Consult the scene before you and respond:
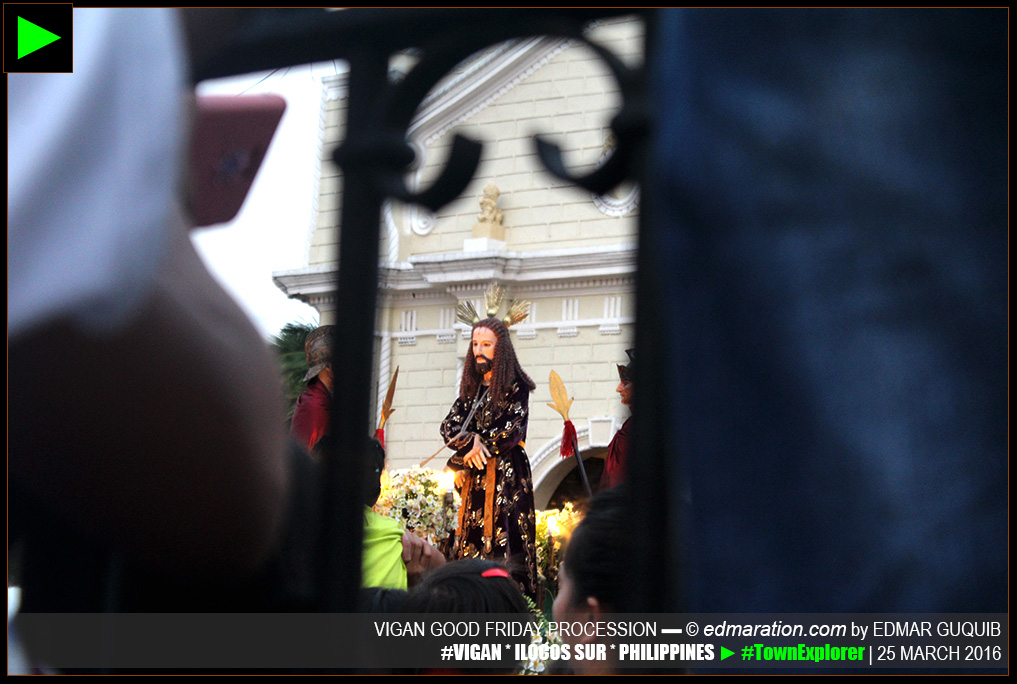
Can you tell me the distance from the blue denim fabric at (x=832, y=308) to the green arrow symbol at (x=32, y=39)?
31 centimetres

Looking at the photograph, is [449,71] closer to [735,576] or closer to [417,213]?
[417,213]

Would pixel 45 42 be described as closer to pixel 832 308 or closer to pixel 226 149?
pixel 226 149

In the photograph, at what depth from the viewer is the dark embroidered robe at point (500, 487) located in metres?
6.40

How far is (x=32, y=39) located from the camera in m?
0.55

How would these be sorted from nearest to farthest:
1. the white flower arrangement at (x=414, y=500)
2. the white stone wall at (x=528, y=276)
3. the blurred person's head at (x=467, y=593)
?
the blurred person's head at (x=467, y=593) → the white flower arrangement at (x=414, y=500) → the white stone wall at (x=528, y=276)

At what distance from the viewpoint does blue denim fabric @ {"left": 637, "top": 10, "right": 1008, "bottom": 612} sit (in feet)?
1.87

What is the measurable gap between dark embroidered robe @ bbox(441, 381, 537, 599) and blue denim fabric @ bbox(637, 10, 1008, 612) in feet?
19.2

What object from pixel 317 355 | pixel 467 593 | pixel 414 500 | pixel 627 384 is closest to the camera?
pixel 467 593

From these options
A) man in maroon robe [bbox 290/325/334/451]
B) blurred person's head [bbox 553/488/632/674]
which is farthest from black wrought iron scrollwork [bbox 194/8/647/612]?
man in maroon robe [bbox 290/325/334/451]

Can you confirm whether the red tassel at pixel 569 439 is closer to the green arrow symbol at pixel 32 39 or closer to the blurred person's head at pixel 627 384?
the blurred person's head at pixel 627 384

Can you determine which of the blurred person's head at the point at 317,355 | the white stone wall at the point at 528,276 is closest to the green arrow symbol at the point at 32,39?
the blurred person's head at the point at 317,355

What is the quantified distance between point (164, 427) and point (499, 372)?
6014mm

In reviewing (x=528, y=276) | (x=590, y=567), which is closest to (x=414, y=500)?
(x=590, y=567)

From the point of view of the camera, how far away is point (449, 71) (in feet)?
2.02
